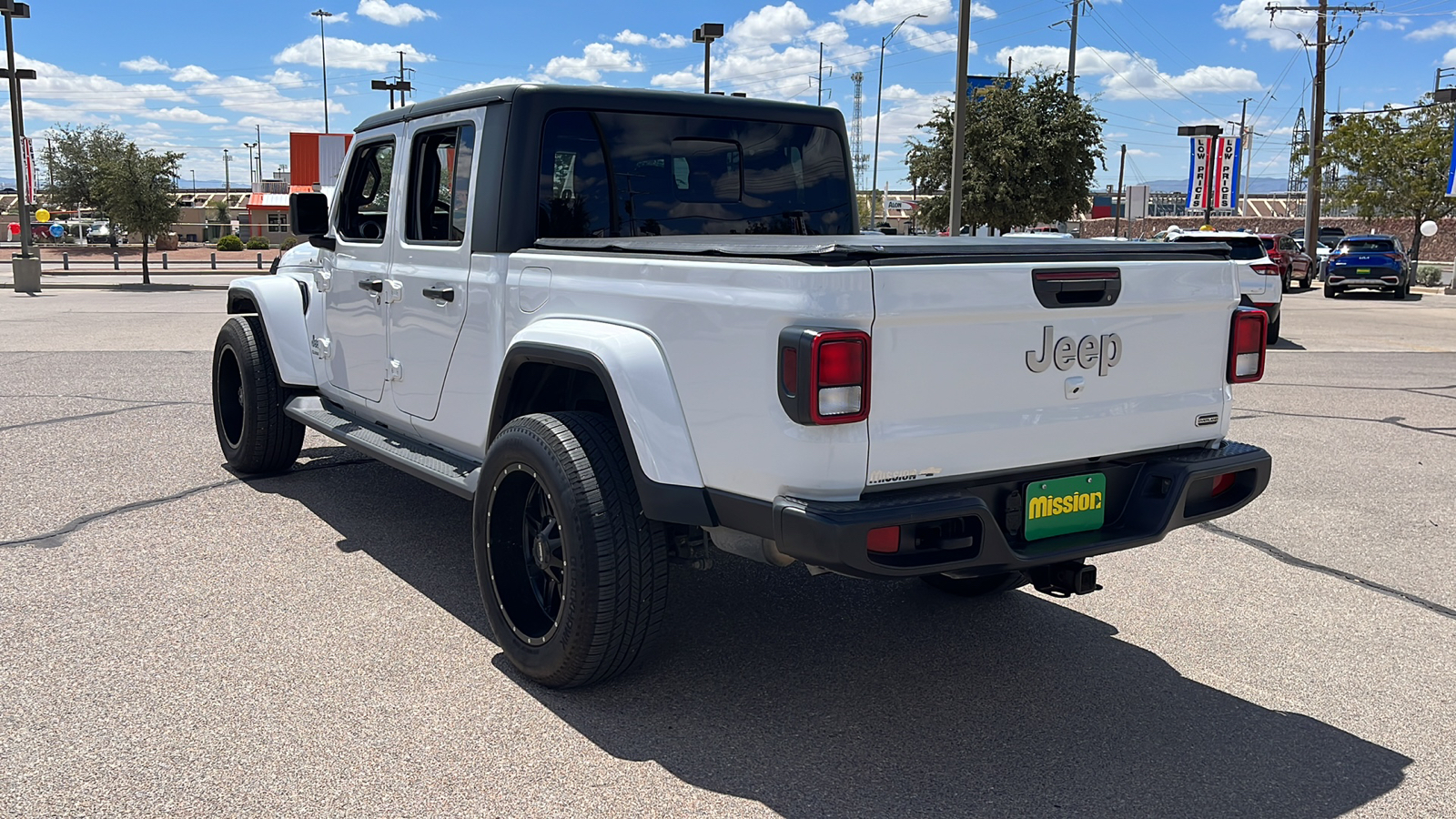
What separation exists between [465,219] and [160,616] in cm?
193

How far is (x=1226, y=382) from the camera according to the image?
4.07m

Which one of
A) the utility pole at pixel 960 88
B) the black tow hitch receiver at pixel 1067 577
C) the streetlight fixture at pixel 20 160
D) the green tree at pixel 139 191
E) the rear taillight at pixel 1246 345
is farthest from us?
the green tree at pixel 139 191

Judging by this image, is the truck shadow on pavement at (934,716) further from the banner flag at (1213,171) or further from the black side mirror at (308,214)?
the banner flag at (1213,171)

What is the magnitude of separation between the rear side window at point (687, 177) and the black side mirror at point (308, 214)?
170 centimetres

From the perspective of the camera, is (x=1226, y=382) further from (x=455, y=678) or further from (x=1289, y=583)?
(x=455, y=678)

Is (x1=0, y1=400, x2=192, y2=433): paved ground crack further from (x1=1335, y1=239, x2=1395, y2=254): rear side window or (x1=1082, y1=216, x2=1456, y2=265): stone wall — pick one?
(x1=1082, y1=216, x2=1456, y2=265): stone wall

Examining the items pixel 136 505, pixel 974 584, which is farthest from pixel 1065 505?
pixel 136 505

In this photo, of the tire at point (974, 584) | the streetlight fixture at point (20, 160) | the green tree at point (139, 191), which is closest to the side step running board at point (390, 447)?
the tire at point (974, 584)

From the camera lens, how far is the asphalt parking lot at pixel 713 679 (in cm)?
332

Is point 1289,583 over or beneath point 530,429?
beneath

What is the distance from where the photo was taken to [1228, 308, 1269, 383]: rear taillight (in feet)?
13.2

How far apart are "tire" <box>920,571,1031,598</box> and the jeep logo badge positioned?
1308 millimetres

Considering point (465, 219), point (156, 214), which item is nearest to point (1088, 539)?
point (465, 219)

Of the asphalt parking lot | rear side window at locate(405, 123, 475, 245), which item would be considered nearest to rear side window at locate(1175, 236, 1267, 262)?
the asphalt parking lot
